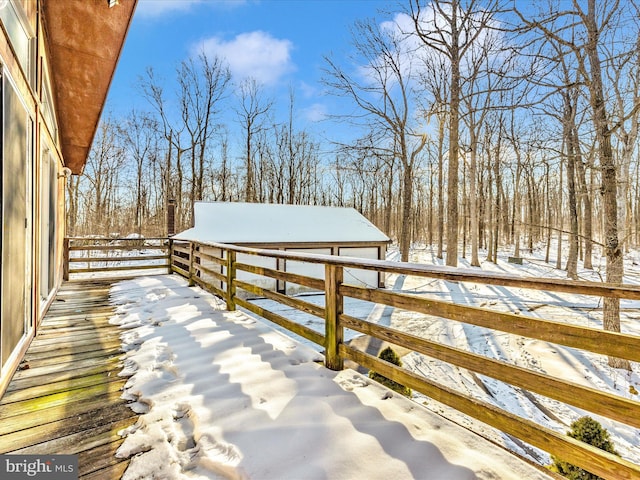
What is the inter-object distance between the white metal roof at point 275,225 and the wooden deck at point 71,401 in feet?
25.8

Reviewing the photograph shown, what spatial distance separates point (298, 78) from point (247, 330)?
74.2ft

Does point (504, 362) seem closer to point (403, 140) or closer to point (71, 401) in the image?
point (71, 401)

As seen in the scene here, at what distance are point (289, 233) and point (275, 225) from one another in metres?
0.89

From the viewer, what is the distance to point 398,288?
13562 mm

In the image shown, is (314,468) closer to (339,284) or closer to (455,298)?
(339,284)

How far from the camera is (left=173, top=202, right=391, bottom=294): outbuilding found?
11.9 meters

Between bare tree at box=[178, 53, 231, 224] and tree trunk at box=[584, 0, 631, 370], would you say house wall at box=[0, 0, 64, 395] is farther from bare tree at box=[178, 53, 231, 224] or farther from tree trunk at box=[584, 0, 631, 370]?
bare tree at box=[178, 53, 231, 224]

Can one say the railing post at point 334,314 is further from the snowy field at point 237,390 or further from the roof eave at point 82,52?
the roof eave at point 82,52

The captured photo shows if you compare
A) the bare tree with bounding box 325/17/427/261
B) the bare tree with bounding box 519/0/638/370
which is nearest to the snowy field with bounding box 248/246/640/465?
the bare tree with bounding box 519/0/638/370

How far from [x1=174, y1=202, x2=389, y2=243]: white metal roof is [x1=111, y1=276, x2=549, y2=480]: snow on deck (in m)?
8.90

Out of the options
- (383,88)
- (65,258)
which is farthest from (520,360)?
(383,88)

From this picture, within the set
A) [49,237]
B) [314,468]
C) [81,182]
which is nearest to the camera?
[314,468]

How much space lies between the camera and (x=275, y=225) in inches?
527

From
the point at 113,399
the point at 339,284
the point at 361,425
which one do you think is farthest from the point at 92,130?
the point at 361,425
